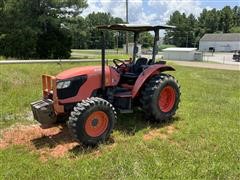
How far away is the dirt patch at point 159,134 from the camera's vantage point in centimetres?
607

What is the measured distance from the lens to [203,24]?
107m

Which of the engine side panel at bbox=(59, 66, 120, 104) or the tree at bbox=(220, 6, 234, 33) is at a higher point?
the tree at bbox=(220, 6, 234, 33)

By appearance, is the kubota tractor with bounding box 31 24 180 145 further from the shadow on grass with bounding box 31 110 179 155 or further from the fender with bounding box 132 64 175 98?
the shadow on grass with bounding box 31 110 179 155

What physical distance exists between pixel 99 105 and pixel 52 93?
981 mm

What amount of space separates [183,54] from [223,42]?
4018 centimetres

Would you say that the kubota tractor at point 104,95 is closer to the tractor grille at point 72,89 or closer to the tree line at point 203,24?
the tractor grille at point 72,89

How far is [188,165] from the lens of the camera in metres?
4.75

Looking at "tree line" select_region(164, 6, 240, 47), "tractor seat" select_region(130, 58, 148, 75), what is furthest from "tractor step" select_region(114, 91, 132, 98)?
"tree line" select_region(164, 6, 240, 47)

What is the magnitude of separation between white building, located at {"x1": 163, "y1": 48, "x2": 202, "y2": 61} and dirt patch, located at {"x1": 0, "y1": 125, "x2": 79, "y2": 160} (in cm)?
3823

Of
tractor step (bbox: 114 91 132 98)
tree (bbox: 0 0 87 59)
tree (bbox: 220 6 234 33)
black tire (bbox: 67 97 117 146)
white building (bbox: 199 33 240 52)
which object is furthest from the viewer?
tree (bbox: 220 6 234 33)

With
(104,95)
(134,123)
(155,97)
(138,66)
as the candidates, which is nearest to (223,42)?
(138,66)

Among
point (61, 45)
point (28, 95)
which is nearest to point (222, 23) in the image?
point (61, 45)

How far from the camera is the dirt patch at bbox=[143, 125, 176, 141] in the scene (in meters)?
6.07

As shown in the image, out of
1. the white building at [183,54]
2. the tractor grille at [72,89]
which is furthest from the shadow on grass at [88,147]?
the white building at [183,54]
